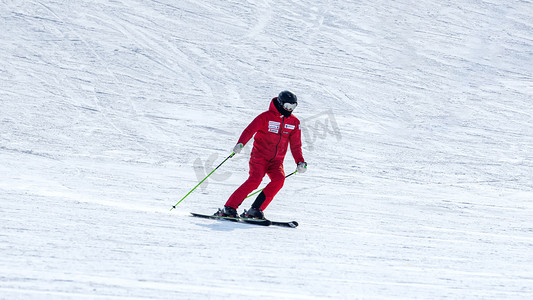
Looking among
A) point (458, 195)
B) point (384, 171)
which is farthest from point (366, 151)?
point (458, 195)

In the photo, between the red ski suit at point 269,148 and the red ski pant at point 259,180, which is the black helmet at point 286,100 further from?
the red ski pant at point 259,180

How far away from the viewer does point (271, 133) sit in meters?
5.77

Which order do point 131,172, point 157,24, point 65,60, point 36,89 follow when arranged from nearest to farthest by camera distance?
point 131,172 → point 36,89 → point 65,60 → point 157,24

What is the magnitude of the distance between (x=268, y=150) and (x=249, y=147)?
15.0 feet

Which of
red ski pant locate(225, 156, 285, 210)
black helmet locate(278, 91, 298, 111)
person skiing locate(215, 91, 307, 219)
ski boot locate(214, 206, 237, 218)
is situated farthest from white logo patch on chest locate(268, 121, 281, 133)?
ski boot locate(214, 206, 237, 218)

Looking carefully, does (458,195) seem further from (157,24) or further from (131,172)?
(157,24)

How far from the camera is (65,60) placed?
13383 mm

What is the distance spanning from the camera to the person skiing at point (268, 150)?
5.73 metres

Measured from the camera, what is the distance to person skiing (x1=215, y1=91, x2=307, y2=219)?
5734 mm

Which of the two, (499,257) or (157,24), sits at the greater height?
(499,257)

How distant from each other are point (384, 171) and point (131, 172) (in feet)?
13.4

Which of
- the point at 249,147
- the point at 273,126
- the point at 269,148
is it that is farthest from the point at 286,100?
the point at 249,147

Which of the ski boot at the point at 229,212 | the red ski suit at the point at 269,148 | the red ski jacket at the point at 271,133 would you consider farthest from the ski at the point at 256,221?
the red ski jacket at the point at 271,133

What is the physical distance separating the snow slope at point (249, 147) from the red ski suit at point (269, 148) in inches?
19.9
